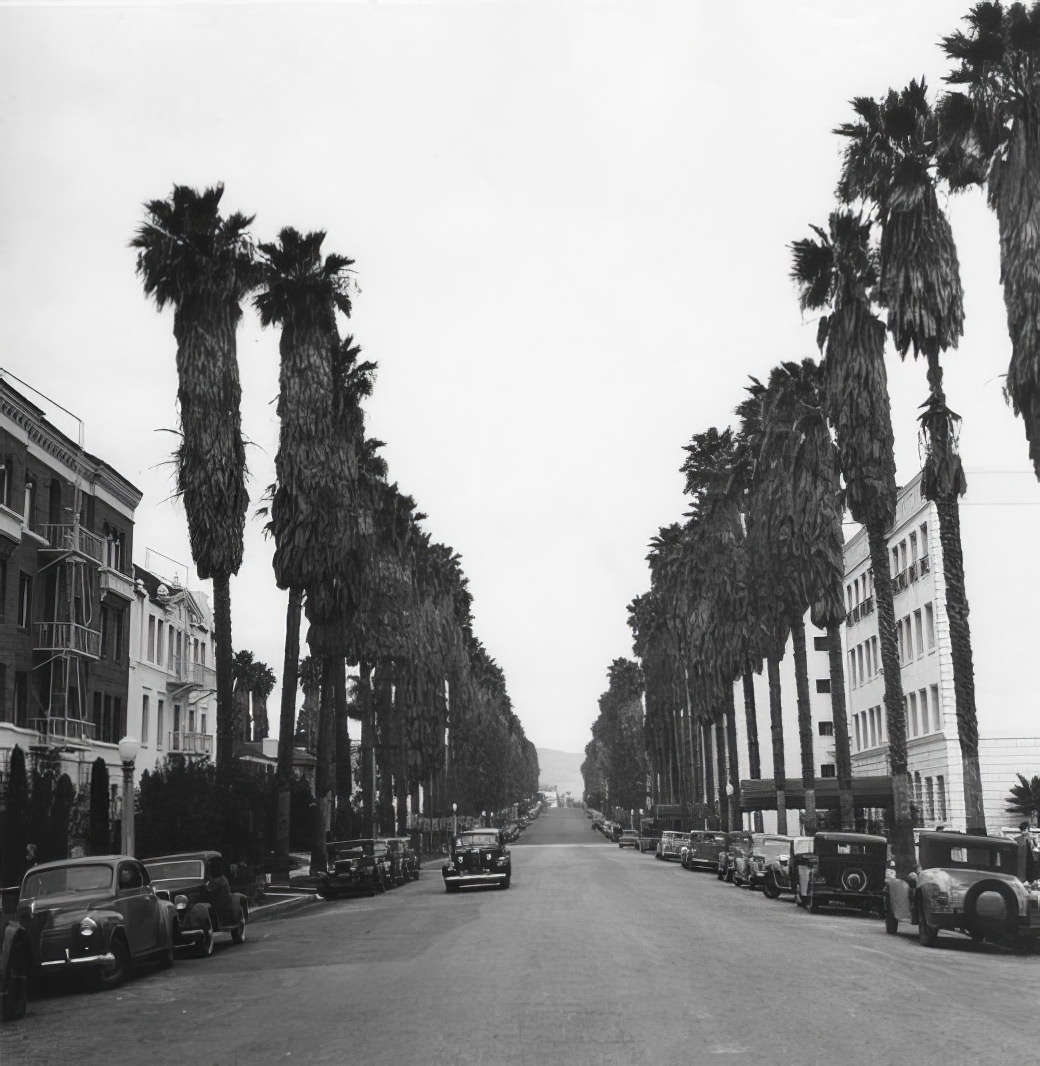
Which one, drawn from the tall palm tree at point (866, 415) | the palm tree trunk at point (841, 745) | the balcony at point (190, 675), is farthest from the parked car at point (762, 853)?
the balcony at point (190, 675)

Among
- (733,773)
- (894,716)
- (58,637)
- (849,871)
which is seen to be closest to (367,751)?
(733,773)

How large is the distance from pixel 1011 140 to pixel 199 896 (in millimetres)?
20035

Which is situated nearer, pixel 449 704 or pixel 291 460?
pixel 291 460

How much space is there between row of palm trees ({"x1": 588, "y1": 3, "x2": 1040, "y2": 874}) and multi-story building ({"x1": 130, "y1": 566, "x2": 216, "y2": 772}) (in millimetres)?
22579

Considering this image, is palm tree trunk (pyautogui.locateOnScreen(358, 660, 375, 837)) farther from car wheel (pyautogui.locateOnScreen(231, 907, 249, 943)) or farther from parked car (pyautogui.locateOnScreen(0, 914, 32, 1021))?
parked car (pyautogui.locateOnScreen(0, 914, 32, 1021))

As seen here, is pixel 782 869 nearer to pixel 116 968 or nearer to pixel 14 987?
pixel 116 968

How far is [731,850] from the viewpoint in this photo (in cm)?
4441

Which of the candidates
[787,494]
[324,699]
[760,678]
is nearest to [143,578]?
[324,699]

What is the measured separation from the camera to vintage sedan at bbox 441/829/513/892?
4053cm

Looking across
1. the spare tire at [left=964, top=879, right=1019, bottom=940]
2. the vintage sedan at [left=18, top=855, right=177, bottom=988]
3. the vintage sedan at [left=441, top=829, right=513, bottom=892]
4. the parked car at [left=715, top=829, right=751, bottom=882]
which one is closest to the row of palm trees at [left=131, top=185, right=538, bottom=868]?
the vintage sedan at [left=441, top=829, right=513, bottom=892]

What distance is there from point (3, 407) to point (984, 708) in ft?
128

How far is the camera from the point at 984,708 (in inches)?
2181

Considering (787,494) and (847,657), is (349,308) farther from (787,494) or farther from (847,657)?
(847,657)

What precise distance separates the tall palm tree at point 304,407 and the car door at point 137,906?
21.9 meters
